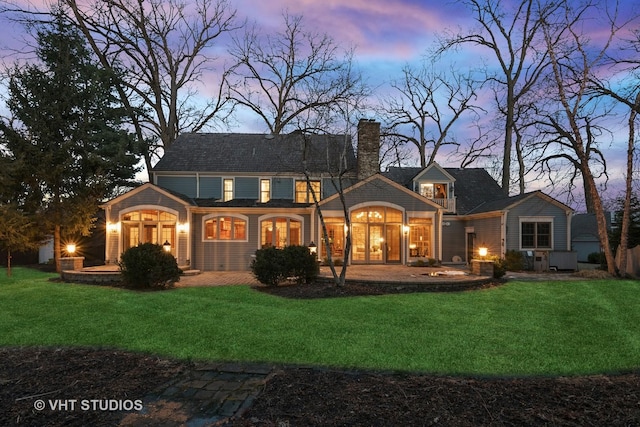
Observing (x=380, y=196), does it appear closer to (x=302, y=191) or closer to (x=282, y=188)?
(x=302, y=191)

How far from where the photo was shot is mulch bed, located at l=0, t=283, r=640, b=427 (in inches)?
140

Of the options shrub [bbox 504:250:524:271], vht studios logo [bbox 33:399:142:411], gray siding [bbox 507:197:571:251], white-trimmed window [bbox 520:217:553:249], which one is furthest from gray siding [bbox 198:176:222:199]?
vht studios logo [bbox 33:399:142:411]

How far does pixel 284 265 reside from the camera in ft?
39.0

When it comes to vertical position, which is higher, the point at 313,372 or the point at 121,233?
the point at 121,233

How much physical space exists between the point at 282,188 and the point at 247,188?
1933 mm

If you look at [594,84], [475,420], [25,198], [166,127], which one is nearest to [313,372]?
[475,420]

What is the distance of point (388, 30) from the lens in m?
14.1

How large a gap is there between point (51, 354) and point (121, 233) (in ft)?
43.9

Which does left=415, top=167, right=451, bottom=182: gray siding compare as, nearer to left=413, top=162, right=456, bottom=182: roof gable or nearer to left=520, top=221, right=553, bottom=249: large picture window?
left=413, top=162, right=456, bottom=182: roof gable

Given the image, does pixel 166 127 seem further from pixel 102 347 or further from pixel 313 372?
pixel 313 372

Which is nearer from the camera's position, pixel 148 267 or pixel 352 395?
pixel 352 395

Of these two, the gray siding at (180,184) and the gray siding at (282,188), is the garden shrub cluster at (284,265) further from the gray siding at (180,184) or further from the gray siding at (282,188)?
the gray siding at (180,184)

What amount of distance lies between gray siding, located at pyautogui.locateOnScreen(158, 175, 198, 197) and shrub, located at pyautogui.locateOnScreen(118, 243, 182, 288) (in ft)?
31.0

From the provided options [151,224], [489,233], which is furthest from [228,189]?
[489,233]
